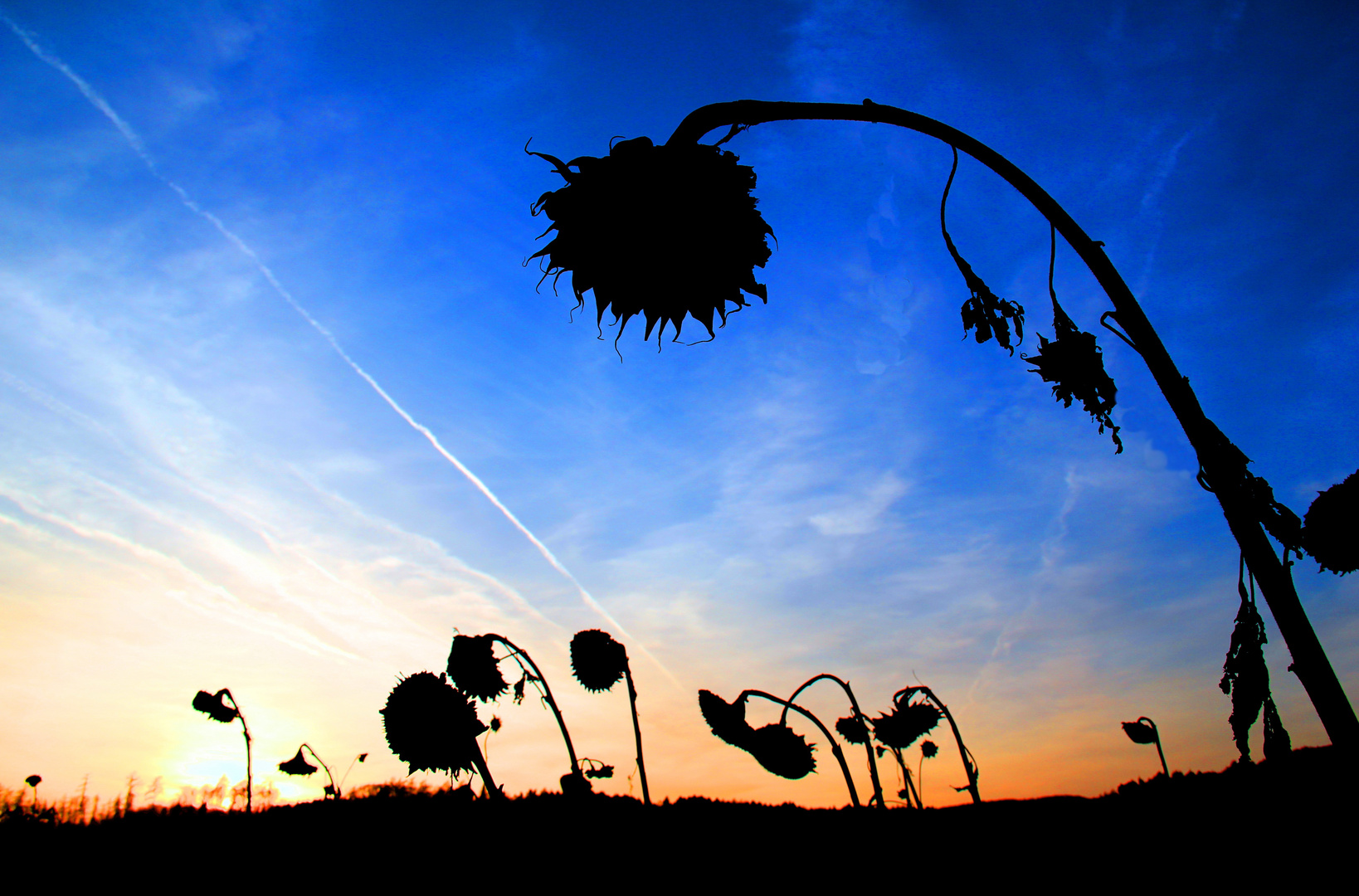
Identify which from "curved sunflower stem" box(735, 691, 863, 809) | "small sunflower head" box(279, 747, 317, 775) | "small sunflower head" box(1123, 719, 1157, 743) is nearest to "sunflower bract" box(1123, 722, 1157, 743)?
"small sunflower head" box(1123, 719, 1157, 743)

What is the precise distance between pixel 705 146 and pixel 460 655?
8.07 m

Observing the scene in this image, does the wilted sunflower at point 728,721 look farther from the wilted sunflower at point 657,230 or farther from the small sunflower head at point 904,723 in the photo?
the wilted sunflower at point 657,230

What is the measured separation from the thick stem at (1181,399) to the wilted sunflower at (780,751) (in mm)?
4336

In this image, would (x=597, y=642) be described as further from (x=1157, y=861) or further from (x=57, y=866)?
(x=1157, y=861)

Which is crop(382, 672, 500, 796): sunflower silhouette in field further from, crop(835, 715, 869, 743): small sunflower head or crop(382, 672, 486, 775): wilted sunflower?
crop(835, 715, 869, 743): small sunflower head

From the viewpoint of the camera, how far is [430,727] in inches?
305

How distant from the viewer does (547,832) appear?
5609mm

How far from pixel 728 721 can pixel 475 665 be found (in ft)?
14.3

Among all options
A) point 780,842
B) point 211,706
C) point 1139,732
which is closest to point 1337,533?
point 780,842

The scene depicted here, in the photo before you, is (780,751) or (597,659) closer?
(780,751)

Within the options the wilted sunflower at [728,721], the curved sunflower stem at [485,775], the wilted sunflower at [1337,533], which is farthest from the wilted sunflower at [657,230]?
the curved sunflower stem at [485,775]

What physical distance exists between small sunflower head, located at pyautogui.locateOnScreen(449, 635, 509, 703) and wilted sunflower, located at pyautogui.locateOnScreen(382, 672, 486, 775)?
0.69 ft

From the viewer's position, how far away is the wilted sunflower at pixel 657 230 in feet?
6.68

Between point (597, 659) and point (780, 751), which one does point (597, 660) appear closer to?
point (597, 659)
